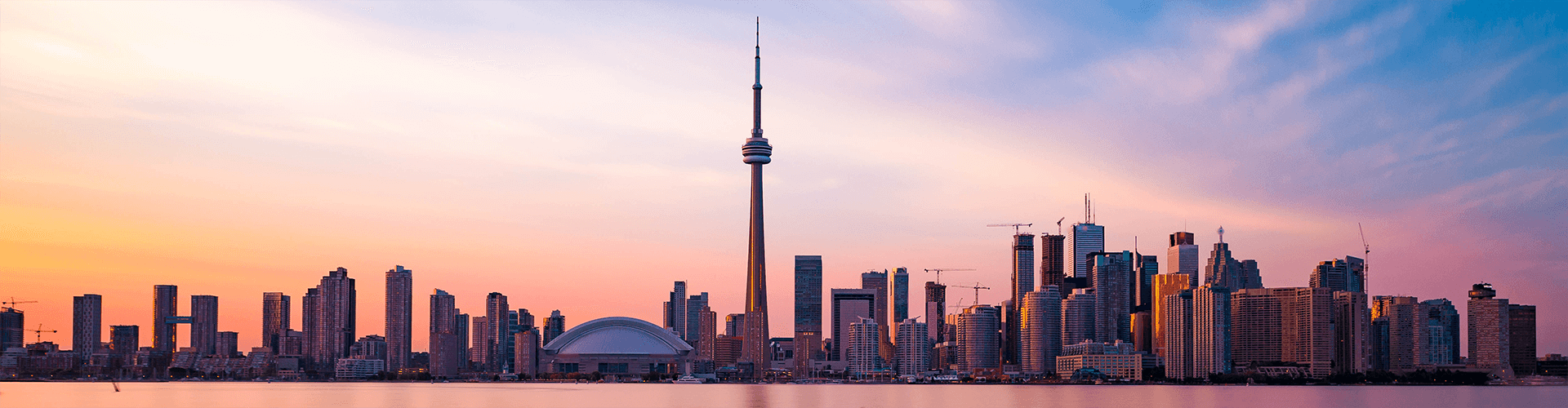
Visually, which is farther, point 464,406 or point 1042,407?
point 1042,407

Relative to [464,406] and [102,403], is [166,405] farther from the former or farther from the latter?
[464,406]

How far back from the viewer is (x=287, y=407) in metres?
186

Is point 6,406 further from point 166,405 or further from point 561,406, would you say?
point 561,406

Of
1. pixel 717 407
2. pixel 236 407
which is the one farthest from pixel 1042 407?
pixel 236 407

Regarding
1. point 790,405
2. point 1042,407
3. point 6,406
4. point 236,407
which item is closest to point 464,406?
point 236,407

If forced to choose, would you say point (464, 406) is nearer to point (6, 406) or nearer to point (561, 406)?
point (561, 406)

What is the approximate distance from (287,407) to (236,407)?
6320 mm

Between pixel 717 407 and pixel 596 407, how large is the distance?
52.9 ft

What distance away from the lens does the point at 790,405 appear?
198 m

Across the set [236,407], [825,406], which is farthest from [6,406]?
[825,406]

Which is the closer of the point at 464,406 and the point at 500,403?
the point at 464,406

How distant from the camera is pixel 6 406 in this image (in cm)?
18088

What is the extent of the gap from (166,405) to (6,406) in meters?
18.0

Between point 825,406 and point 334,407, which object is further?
point 825,406
